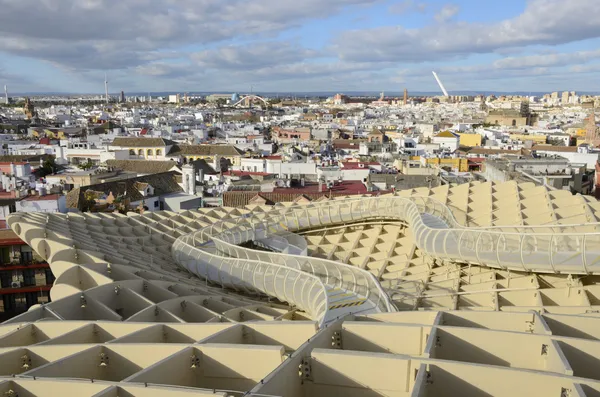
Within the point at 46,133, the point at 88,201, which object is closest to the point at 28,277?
the point at 88,201

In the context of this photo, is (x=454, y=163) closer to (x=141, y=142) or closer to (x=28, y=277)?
(x=141, y=142)

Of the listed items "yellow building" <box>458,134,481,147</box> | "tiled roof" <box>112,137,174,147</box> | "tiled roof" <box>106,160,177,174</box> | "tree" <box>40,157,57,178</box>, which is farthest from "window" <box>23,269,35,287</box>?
"yellow building" <box>458,134,481,147</box>

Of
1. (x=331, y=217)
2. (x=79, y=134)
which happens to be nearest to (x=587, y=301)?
(x=331, y=217)

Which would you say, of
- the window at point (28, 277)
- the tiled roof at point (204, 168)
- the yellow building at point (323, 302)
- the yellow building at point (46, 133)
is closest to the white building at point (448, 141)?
the tiled roof at point (204, 168)

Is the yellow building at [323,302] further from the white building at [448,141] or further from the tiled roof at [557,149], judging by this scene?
the white building at [448,141]

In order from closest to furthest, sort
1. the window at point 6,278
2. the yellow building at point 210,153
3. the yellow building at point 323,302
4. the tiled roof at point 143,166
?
the yellow building at point 323,302 → the window at point 6,278 → the tiled roof at point 143,166 → the yellow building at point 210,153

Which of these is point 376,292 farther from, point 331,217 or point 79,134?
point 79,134
